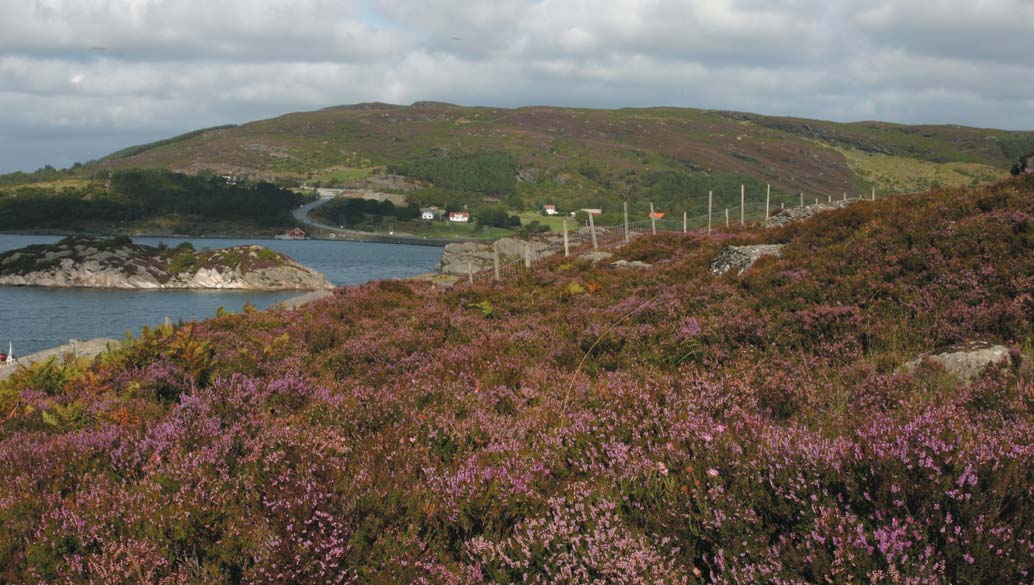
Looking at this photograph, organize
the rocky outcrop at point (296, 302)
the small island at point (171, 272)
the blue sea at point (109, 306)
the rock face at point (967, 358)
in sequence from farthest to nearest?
the small island at point (171, 272) → the blue sea at point (109, 306) → the rocky outcrop at point (296, 302) → the rock face at point (967, 358)

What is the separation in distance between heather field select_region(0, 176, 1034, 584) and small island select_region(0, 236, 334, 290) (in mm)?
80490

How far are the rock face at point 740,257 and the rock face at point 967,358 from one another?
683 centimetres

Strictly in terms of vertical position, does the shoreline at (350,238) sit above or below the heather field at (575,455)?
below

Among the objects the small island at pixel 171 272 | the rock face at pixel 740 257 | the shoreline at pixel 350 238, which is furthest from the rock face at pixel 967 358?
the shoreline at pixel 350 238

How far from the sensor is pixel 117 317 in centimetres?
6262

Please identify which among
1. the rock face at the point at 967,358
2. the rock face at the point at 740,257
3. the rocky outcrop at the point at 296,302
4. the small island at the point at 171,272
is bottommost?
the small island at the point at 171,272

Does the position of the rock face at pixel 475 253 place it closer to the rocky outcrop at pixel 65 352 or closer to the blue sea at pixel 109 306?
the blue sea at pixel 109 306

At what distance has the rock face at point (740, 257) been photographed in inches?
548

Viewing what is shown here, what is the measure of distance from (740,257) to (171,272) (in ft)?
295

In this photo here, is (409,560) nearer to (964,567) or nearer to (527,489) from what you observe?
(527,489)

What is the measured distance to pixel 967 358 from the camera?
6.25m

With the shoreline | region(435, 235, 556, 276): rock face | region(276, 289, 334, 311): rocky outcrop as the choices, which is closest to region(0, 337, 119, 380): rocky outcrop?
region(276, 289, 334, 311): rocky outcrop

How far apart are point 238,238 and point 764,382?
202 m

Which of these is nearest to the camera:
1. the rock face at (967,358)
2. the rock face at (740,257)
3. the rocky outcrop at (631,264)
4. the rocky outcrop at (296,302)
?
the rock face at (967,358)
